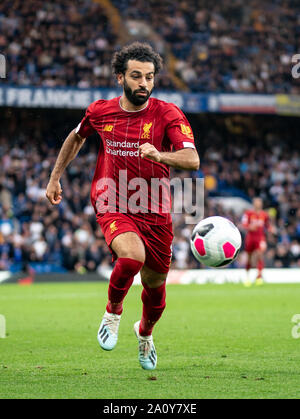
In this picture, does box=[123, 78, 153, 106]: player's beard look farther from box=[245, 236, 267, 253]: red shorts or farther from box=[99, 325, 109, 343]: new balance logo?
box=[245, 236, 267, 253]: red shorts

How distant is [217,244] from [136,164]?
1.02m

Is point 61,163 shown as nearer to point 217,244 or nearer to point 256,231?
point 217,244

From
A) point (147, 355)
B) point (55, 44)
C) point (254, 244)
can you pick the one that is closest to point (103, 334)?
point (147, 355)

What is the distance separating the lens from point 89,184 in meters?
24.0

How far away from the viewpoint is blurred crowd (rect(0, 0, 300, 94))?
2541 cm

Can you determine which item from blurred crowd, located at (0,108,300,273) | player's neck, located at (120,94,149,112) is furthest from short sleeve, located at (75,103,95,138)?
blurred crowd, located at (0,108,300,273)

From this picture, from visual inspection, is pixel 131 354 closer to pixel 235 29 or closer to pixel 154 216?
pixel 154 216

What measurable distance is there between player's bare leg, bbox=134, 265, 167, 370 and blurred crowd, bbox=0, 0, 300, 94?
19280 mm

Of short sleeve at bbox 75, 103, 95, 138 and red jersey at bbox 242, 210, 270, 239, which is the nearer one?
short sleeve at bbox 75, 103, 95, 138

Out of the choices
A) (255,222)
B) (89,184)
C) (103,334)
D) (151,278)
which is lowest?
(255,222)

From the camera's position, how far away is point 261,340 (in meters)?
8.34

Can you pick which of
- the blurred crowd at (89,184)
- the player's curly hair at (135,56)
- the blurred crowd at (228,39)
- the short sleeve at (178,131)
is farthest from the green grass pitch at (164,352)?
the blurred crowd at (228,39)

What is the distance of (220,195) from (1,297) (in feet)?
40.5
